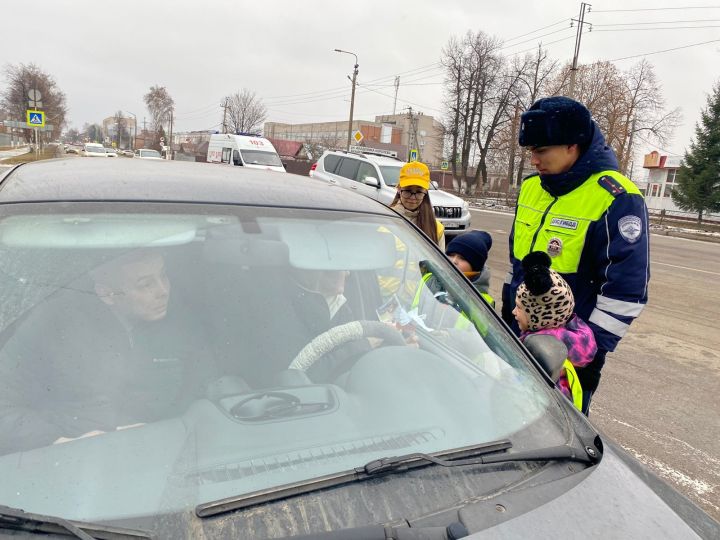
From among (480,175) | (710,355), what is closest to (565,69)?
(480,175)

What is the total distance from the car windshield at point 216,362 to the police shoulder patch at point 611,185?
832 mm

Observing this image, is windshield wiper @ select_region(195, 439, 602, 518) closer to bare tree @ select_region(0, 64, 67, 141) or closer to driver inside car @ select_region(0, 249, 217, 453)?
driver inside car @ select_region(0, 249, 217, 453)

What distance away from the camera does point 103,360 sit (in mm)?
1340

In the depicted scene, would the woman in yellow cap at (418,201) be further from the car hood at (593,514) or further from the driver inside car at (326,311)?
the car hood at (593,514)

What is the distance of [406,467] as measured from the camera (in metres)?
1.20

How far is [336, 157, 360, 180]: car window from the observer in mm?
14125

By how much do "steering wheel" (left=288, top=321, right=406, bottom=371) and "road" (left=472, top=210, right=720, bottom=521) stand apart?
2.07 metres

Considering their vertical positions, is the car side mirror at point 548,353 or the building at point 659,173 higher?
the building at point 659,173

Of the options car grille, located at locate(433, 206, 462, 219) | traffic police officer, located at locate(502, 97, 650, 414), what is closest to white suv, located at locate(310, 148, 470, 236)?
car grille, located at locate(433, 206, 462, 219)

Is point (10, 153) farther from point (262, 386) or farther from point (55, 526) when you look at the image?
point (55, 526)

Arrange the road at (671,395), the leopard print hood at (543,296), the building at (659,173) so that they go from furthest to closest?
the building at (659,173), the road at (671,395), the leopard print hood at (543,296)

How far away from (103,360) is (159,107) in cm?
8487

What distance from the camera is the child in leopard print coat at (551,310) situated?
210 centimetres

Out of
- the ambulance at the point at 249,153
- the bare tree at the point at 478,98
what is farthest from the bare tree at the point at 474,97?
the ambulance at the point at 249,153
